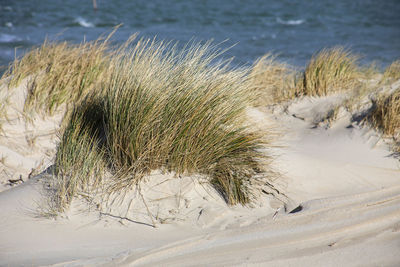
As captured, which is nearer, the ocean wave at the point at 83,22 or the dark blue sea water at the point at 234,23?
the dark blue sea water at the point at 234,23

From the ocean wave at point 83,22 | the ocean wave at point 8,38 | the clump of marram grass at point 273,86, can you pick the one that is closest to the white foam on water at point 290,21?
the ocean wave at point 83,22

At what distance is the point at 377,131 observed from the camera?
457 cm

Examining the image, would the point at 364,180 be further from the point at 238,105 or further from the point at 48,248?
the point at 48,248

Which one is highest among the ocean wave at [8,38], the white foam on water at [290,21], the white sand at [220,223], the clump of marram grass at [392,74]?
the clump of marram grass at [392,74]

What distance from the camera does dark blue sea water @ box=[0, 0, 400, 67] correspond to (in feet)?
37.7

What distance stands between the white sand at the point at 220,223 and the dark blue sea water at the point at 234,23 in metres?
6.04

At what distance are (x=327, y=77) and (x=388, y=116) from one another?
1.26 metres

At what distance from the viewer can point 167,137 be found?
338 cm

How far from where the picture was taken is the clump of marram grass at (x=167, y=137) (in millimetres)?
3379

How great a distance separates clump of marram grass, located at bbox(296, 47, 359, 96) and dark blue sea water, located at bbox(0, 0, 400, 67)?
387 cm

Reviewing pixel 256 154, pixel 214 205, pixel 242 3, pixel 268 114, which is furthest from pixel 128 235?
pixel 242 3

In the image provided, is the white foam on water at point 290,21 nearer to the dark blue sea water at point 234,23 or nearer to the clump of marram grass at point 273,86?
the dark blue sea water at point 234,23

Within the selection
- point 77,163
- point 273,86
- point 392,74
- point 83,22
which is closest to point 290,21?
point 83,22

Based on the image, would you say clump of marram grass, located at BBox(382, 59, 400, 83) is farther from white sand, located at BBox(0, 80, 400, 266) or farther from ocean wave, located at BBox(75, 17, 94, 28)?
ocean wave, located at BBox(75, 17, 94, 28)
